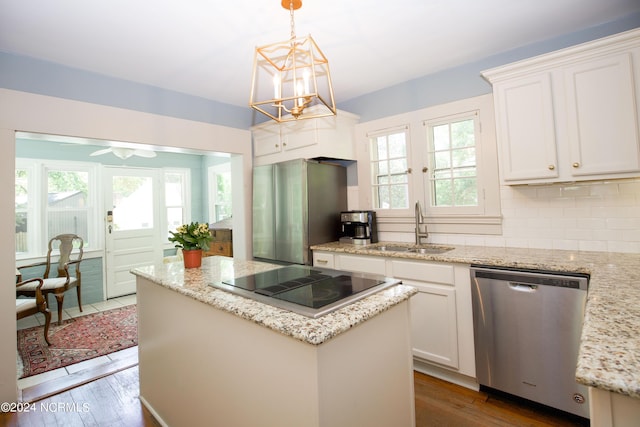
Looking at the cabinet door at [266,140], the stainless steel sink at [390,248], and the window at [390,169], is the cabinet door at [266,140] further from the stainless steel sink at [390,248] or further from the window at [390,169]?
the stainless steel sink at [390,248]

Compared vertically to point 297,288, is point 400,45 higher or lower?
higher

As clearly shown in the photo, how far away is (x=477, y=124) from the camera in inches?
104

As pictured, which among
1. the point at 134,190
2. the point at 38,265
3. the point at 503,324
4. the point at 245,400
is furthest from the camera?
the point at 134,190

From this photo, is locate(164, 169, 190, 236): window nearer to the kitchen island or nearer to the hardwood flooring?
the kitchen island

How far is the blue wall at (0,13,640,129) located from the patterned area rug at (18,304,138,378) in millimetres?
2311

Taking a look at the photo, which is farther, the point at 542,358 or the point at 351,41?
the point at 351,41

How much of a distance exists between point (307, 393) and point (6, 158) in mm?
2669

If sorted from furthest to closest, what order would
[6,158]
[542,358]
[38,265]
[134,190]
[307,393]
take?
[134,190], [38,265], [6,158], [542,358], [307,393]

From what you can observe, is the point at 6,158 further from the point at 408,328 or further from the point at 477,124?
the point at 477,124

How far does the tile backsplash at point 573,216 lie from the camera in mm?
2111

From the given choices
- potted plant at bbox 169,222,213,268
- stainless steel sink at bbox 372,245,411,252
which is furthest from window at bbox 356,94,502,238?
potted plant at bbox 169,222,213,268

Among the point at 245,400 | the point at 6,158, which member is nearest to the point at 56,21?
the point at 6,158

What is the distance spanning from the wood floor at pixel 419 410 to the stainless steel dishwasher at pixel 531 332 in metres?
0.12

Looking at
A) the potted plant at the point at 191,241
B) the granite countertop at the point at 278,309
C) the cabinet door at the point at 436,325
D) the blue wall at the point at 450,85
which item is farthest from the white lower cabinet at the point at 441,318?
the blue wall at the point at 450,85
